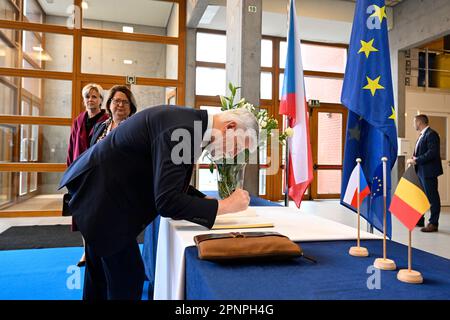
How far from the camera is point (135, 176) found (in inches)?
50.8

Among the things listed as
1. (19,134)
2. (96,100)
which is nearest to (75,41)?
(19,134)

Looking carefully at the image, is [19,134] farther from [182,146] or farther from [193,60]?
[182,146]

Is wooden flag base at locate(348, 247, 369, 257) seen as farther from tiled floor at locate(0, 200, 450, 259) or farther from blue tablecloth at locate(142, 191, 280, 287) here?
tiled floor at locate(0, 200, 450, 259)

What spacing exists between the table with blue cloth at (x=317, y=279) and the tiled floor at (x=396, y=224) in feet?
6.86

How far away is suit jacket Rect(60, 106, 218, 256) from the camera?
3.93ft

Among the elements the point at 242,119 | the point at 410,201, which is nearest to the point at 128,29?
the point at 242,119

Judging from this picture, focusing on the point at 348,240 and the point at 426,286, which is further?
the point at 348,240

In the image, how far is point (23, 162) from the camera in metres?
5.47

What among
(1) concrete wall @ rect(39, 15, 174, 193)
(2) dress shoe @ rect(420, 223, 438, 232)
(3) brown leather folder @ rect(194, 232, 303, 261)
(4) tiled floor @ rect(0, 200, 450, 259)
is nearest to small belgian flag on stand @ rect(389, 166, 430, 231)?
(3) brown leather folder @ rect(194, 232, 303, 261)

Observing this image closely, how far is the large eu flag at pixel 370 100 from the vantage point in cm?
190

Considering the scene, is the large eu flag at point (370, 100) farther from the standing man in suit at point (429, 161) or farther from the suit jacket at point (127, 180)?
the standing man in suit at point (429, 161)

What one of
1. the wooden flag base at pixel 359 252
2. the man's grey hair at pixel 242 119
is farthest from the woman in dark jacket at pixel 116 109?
the wooden flag base at pixel 359 252

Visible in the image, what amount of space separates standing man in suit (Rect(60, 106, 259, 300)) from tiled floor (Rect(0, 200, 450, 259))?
2019mm

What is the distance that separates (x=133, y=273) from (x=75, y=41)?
207 inches
